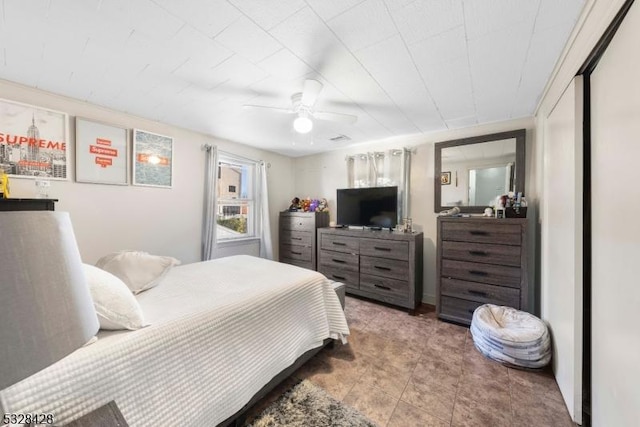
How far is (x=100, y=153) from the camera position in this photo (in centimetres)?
251

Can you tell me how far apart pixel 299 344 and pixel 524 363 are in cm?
174

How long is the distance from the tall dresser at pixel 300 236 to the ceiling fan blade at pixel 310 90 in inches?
80.9

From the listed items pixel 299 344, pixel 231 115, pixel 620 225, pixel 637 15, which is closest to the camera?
pixel 637 15

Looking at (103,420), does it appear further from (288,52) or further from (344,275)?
(344,275)

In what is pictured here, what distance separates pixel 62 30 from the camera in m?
1.43

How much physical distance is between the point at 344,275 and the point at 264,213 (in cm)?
171

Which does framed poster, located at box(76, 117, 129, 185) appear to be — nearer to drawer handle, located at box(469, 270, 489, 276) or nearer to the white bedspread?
the white bedspread

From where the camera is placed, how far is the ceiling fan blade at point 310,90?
188cm

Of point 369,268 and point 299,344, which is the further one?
point 369,268

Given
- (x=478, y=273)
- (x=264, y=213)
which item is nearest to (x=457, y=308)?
(x=478, y=273)

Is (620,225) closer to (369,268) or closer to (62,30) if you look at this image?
(369,268)

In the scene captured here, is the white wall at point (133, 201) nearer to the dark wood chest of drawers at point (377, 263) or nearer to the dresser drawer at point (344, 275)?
the dresser drawer at point (344, 275)

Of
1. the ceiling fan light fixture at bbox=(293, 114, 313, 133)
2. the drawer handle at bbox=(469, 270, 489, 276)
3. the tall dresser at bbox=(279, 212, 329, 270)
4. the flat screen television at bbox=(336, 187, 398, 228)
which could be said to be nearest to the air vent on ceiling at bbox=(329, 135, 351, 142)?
the flat screen television at bbox=(336, 187, 398, 228)

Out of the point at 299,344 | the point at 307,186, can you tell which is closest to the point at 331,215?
the point at 307,186
